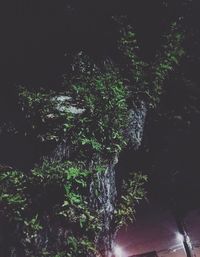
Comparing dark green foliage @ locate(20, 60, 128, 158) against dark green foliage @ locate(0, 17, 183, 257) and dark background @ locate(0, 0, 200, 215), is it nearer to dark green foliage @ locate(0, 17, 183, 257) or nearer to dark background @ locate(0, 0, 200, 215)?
dark green foliage @ locate(0, 17, 183, 257)

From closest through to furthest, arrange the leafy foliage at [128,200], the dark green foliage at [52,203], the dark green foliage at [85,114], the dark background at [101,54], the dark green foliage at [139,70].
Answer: the dark green foliage at [52,203] < the dark green foliage at [85,114] < the dark background at [101,54] < the leafy foliage at [128,200] < the dark green foliage at [139,70]

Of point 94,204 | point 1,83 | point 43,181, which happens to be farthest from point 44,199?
point 1,83

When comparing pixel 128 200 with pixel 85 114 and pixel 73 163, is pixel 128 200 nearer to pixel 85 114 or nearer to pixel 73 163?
pixel 73 163

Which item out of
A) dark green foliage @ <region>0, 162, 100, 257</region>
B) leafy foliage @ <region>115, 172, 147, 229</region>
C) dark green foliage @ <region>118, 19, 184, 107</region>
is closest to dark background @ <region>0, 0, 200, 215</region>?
dark green foliage @ <region>118, 19, 184, 107</region>

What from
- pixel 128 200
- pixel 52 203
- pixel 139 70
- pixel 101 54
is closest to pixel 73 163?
pixel 52 203

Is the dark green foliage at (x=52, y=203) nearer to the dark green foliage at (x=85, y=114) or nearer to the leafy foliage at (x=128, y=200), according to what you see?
the dark green foliage at (x=85, y=114)

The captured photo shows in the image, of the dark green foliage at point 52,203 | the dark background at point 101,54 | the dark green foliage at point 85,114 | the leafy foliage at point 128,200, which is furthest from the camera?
the leafy foliage at point 128,200

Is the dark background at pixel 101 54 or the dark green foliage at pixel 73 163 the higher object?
the dark background at pixel 101 54

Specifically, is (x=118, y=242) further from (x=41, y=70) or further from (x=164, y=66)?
(x=41, y=70)

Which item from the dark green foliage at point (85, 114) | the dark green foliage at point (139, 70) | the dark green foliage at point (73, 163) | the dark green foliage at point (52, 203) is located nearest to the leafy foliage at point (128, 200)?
the dark green foliage at point (73, 163)

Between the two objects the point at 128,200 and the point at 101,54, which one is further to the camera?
the point at 101,54

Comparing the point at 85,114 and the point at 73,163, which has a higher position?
the point at 85,114

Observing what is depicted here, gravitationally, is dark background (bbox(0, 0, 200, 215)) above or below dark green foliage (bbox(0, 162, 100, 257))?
above

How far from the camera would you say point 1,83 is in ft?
18.1
